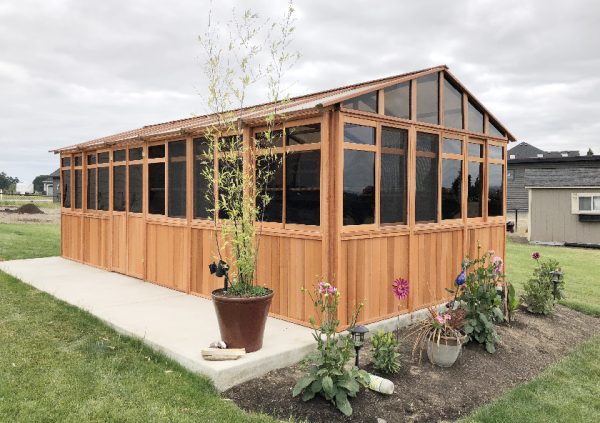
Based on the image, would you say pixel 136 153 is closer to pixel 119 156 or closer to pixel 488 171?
pixel 119 156

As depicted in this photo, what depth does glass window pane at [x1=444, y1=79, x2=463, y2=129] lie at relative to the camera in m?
6.06

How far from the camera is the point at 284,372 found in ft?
13.0

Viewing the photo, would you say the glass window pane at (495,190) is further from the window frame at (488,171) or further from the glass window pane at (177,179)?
the glass window pane at (177,179)

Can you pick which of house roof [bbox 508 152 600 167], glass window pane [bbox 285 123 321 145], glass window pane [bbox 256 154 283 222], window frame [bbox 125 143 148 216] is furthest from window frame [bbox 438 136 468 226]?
house roof [bbox 508 152 600 167]

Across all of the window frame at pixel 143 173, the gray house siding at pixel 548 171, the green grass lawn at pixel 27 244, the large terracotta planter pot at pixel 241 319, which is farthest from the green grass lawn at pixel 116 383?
the gray house siding at pixel 548 171

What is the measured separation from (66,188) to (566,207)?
52.0ft

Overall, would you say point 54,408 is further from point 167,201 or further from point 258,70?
point 167,201

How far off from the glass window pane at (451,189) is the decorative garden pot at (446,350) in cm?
216

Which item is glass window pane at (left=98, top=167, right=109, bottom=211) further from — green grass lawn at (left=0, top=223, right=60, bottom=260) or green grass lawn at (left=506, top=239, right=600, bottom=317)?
green grass lawn at (left=506, top=239, right=600, bottom=317)

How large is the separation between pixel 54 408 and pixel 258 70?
304 centimetres

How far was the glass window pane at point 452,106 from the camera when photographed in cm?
606

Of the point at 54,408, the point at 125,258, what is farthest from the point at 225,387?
the point at 125,258

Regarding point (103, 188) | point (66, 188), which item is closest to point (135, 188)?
point (103, 188)

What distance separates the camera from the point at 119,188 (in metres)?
8.10
